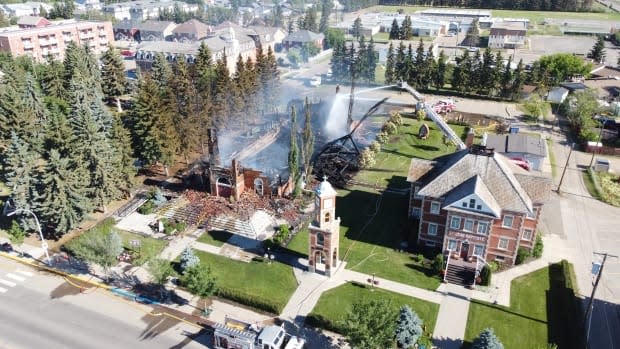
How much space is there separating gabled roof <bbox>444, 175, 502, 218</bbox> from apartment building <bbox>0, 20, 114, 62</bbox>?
3932 inches

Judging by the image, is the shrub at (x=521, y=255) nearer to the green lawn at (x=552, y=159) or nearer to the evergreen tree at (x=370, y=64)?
the green lawn at (x=552, y=159)

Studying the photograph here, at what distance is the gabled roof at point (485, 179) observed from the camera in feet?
142

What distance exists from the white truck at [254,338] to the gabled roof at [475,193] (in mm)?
19284

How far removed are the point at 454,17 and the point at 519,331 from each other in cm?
16920

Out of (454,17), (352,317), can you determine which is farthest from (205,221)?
(454,17)

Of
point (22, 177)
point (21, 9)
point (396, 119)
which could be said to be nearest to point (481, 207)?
point (396, 119)

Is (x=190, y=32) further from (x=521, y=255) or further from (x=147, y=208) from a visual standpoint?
(x=521, y=255)

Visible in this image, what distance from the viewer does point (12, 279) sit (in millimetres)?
43969

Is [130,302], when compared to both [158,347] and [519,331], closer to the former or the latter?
[158,347]

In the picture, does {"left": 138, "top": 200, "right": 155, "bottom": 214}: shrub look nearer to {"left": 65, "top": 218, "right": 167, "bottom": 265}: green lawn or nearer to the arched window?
{"left": 65, "top": 218, "right": 167, "bottom": 265}: green lawn

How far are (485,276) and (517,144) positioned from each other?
3001 cm

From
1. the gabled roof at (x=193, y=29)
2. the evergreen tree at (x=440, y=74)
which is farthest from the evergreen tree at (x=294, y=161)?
the gabled roof at (x=193, y=29)

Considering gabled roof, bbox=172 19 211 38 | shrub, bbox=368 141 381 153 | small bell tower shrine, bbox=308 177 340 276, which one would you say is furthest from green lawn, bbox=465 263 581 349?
gabled roof, bbox=172 19 211 38

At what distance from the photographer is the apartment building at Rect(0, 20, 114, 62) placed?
384 feet
